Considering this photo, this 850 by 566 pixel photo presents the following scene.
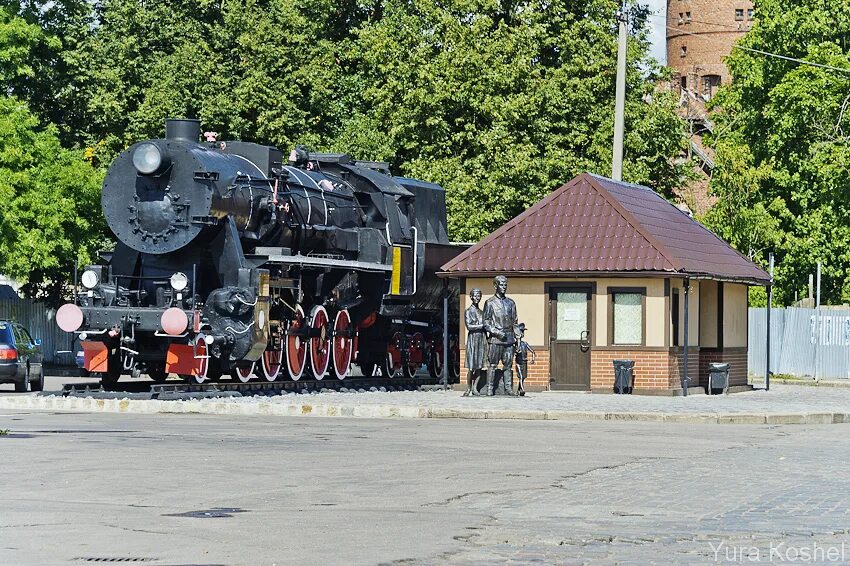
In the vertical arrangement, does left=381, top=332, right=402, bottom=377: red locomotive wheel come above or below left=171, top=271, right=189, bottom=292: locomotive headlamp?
below

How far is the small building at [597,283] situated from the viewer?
104ft

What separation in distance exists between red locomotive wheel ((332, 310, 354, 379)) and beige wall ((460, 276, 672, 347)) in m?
Answer: 2.55

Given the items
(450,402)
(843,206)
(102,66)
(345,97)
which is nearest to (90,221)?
(102,66)

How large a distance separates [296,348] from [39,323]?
22487mm

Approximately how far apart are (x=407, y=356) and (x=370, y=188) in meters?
4.03

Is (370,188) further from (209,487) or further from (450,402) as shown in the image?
(209,487)

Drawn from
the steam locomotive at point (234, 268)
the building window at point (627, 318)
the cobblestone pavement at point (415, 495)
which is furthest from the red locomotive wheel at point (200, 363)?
the building window at point (627, 318)

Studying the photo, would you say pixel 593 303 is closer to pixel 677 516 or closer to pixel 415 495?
pixel 415 495

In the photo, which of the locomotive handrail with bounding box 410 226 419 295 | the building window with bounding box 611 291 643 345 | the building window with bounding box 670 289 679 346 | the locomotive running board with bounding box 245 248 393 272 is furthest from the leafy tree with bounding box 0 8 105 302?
the building window with bounding box 670 289 679 346

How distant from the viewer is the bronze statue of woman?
30484 millimetres

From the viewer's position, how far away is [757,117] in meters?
67.1

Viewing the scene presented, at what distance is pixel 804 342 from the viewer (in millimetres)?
47219

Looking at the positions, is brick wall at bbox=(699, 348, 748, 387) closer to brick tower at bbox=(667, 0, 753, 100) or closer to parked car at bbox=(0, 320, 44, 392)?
parked car at bbox=(0, 320, 44, 392)

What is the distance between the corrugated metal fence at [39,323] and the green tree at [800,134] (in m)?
24.4
